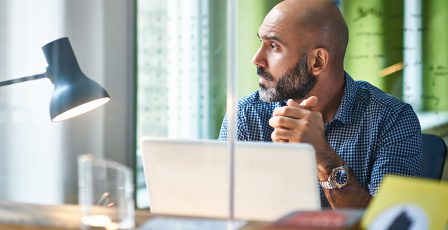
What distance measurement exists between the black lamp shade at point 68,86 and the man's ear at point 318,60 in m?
0.67

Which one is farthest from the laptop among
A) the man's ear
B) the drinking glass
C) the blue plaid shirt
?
the man's ear

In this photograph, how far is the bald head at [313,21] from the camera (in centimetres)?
236

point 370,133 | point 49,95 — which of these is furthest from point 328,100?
point 49,95

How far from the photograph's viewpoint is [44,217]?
147cm

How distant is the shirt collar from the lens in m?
2.30

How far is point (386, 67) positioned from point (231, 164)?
9.28 ft

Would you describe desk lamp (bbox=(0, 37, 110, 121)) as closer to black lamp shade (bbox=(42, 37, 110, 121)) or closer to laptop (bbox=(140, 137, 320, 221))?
black lamp shade (bbox=(42, 37, 110, 121))

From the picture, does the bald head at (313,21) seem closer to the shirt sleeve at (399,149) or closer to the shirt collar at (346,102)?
the shirt collar at (346,102)

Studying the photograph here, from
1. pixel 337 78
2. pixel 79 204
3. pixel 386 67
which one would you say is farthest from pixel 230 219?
pixel 386 67

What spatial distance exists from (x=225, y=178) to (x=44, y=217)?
0.33m

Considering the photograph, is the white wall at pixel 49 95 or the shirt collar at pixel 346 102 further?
the shirt collar at pixel 346 102

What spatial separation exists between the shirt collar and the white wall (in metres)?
0.56

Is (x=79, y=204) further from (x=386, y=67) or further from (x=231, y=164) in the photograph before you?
(x=386, y=67)

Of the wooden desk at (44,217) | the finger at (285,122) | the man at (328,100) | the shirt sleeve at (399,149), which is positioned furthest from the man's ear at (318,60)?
the wooden desk at (44,217)
